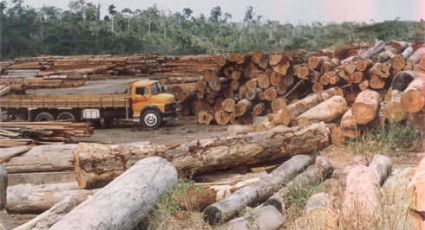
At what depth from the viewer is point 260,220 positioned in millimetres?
6312

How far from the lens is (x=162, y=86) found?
11.4 m

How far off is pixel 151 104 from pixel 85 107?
0.93m

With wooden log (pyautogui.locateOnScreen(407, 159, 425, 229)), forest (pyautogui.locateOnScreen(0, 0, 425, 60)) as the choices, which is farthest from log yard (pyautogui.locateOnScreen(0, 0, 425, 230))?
forest (pyautogui.locateOnScreen(0, 0, 425, 60))

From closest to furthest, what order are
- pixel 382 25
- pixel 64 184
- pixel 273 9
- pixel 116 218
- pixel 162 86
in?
pixel 116 218 < pixel 64 184 < pixel 273 9 < pixel 382 25 < pixel 162 86

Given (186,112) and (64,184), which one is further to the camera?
(186,112)

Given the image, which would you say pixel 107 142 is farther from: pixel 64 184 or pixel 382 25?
pixel 382 25

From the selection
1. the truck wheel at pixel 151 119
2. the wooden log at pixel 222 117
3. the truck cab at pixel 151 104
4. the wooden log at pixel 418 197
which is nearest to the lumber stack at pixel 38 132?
the truck wheel at pixel 151 119

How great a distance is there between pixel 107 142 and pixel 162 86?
7.65 feet

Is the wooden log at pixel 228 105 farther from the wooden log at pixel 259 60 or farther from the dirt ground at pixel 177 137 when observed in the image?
the dirt ground at pixel 177 137

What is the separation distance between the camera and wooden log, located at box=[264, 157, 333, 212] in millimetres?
6757

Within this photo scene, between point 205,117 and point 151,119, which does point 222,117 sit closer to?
point 205,117

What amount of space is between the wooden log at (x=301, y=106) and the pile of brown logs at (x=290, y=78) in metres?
0.03

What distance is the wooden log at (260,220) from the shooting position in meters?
6.08

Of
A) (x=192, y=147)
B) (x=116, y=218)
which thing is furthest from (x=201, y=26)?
(x=116, y=218)
